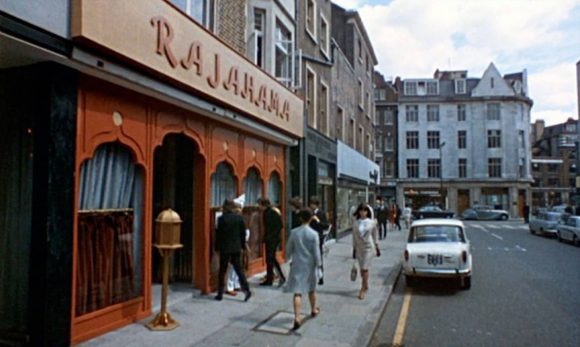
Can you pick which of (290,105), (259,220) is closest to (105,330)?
(259,220)

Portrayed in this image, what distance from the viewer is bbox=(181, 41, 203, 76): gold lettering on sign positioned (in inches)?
289

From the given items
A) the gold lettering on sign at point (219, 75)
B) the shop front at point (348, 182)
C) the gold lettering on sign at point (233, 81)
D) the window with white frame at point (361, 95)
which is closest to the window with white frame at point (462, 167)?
the window with white frame at point (361, 95)

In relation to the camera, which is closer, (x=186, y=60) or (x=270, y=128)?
(x=186, y=60)

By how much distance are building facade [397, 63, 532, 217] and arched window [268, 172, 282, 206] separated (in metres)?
45.1

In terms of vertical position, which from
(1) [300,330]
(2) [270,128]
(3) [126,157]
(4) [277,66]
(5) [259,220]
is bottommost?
(1) [300,330]

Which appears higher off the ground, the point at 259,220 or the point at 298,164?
the point at 298,164

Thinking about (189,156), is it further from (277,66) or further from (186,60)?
(277,66)

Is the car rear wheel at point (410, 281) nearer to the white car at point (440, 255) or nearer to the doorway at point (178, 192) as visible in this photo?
the white car at point (440, 255)

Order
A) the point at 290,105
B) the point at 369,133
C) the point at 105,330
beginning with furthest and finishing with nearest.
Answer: the point at 369,133, the point at 290,105, the point at 105,330

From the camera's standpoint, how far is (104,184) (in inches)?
252

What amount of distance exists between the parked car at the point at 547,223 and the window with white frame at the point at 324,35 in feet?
51.5

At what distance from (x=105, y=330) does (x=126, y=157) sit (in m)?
2.45

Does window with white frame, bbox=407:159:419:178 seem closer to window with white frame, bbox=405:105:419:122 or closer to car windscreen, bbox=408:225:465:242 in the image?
window with white frame, bbox=405:105:419:122

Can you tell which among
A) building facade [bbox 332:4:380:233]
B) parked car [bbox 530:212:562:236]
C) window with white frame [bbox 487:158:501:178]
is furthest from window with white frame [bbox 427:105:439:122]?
parked car [bbox 530:212:562:236]
